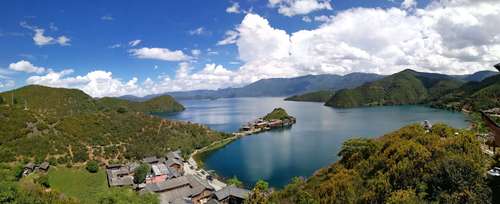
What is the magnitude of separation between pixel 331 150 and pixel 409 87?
124 metres

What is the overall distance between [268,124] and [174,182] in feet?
170

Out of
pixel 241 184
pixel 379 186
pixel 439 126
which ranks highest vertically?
pixel 439 126

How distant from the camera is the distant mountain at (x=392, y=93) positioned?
140m

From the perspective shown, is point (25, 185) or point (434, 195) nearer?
point (434, 195)

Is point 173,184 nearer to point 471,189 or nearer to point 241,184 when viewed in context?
point 241,184

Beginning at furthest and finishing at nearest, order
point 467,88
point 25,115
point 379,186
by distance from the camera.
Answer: point 467,88, point 25,115, point 379,186

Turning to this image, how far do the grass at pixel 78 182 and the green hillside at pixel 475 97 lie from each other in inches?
3382

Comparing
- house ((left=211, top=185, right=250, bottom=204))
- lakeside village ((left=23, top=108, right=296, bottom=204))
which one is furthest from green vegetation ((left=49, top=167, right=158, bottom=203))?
house ((left=211, top=185, right=250, bottom=204))

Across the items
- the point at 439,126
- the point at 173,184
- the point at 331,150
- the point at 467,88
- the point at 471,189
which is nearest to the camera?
the point at 471,189

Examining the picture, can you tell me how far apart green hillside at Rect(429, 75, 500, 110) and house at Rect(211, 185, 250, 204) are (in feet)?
249

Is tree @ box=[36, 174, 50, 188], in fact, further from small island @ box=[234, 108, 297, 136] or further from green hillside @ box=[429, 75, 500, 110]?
green hillside @ box=[429, 75, 500, 110]

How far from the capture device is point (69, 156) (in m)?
37.0

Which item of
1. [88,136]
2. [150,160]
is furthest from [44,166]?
[150,160]

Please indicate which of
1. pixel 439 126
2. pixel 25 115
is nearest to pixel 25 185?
pixel 25 115
